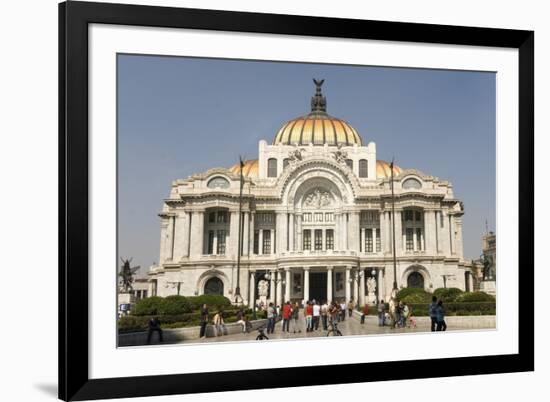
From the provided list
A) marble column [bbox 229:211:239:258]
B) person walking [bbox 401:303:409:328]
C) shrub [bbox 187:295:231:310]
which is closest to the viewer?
shrub [bbox 187:295:231:310]

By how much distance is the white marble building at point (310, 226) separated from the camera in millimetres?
11391

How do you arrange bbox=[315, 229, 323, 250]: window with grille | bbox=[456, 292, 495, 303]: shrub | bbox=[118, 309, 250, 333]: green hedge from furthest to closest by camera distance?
bbox=[315, 229, 323, 250]: window with grille, bbox=[456, 292, 495, 303]: shrub, bbox=[118, 309, 250, 333]: green hedge

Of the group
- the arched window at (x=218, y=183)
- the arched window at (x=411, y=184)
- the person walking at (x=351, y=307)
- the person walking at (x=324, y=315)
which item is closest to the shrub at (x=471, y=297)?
the person walking at (x=351, y=307)

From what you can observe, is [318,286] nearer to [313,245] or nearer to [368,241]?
[313,245]

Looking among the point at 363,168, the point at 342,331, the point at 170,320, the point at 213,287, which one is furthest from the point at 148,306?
the point at 363,168

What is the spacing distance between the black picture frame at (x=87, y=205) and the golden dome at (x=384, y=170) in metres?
1.90

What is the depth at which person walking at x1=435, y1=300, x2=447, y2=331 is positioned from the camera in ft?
37.3

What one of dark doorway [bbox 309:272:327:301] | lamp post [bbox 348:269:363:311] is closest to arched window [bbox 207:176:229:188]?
dark doorway [bbox 309:272:327:301]

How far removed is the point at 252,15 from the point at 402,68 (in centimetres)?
238

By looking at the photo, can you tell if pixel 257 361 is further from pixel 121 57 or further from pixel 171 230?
pixel 121 57

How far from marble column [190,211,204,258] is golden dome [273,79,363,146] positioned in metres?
1.67

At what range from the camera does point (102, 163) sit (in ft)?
30.0

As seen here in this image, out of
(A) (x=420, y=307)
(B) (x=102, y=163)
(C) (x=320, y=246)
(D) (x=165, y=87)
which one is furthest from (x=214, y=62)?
(A) (x=420, y=307)

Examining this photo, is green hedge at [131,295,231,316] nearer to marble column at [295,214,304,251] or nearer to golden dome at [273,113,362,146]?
marble column at [295,214,304,251]
